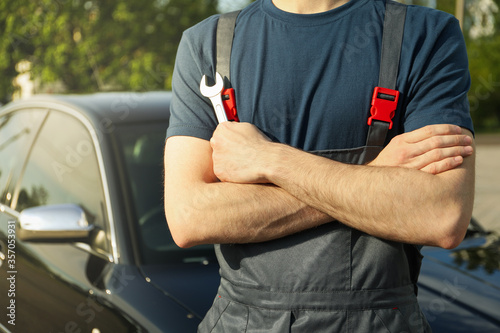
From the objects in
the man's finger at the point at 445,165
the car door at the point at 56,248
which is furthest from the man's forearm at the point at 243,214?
the car door at the point at 56,248

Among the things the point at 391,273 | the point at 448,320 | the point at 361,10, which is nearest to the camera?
the point at 391,273

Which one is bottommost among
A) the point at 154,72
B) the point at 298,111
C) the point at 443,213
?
the point at 154,72

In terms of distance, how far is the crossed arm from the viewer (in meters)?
1.46

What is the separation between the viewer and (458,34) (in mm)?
1602

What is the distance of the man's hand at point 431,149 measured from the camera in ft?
4.93

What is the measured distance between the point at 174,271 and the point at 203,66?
34.5 inches

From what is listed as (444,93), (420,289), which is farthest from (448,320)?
(444,93)

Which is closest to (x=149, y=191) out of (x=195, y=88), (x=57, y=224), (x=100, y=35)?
(x=57, y=224)

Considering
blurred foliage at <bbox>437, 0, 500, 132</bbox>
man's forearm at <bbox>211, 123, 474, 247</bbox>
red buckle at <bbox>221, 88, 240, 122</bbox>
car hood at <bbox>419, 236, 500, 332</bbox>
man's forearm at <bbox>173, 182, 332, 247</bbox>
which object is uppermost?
red buckle at <bbox>221, 88, 240, 122</bbox>

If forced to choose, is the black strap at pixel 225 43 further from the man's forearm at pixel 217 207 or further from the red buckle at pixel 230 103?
the man's forearm at pixel 217 207

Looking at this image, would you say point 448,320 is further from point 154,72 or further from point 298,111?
point 154,72

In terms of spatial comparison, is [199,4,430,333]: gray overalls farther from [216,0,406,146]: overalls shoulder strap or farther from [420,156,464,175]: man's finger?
[420,156,464,175]: man's finger

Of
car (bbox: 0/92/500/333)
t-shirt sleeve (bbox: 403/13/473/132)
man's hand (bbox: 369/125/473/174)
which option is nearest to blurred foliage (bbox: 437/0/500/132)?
car (bbox: 0/92/500/333)

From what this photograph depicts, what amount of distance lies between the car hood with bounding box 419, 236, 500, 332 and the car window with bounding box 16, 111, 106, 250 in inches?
50.5
